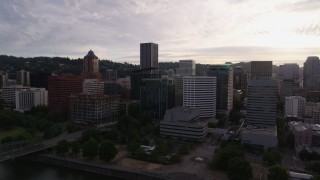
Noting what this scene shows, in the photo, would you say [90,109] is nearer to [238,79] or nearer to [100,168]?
[100,168]

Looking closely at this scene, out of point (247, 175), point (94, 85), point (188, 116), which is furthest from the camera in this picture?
point (94, 85)

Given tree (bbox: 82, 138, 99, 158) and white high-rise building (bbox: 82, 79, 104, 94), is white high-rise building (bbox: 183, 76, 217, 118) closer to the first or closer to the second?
tree (bbox: 82, 138, 99, 158)

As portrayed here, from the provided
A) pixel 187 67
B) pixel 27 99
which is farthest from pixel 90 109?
pixel 187 67

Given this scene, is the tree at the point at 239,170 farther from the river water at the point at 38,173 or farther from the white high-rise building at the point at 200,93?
the white high-rise building at the point at 200,93

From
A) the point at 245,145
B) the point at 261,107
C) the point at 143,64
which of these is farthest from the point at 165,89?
the point at 143,64

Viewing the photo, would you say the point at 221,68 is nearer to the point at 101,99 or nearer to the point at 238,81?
the point at 101,99

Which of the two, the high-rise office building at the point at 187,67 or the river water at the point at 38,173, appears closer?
the river water at the point at 38,173

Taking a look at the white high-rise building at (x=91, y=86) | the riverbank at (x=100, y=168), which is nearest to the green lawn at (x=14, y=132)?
the riverbank at (x=100, y=168)
